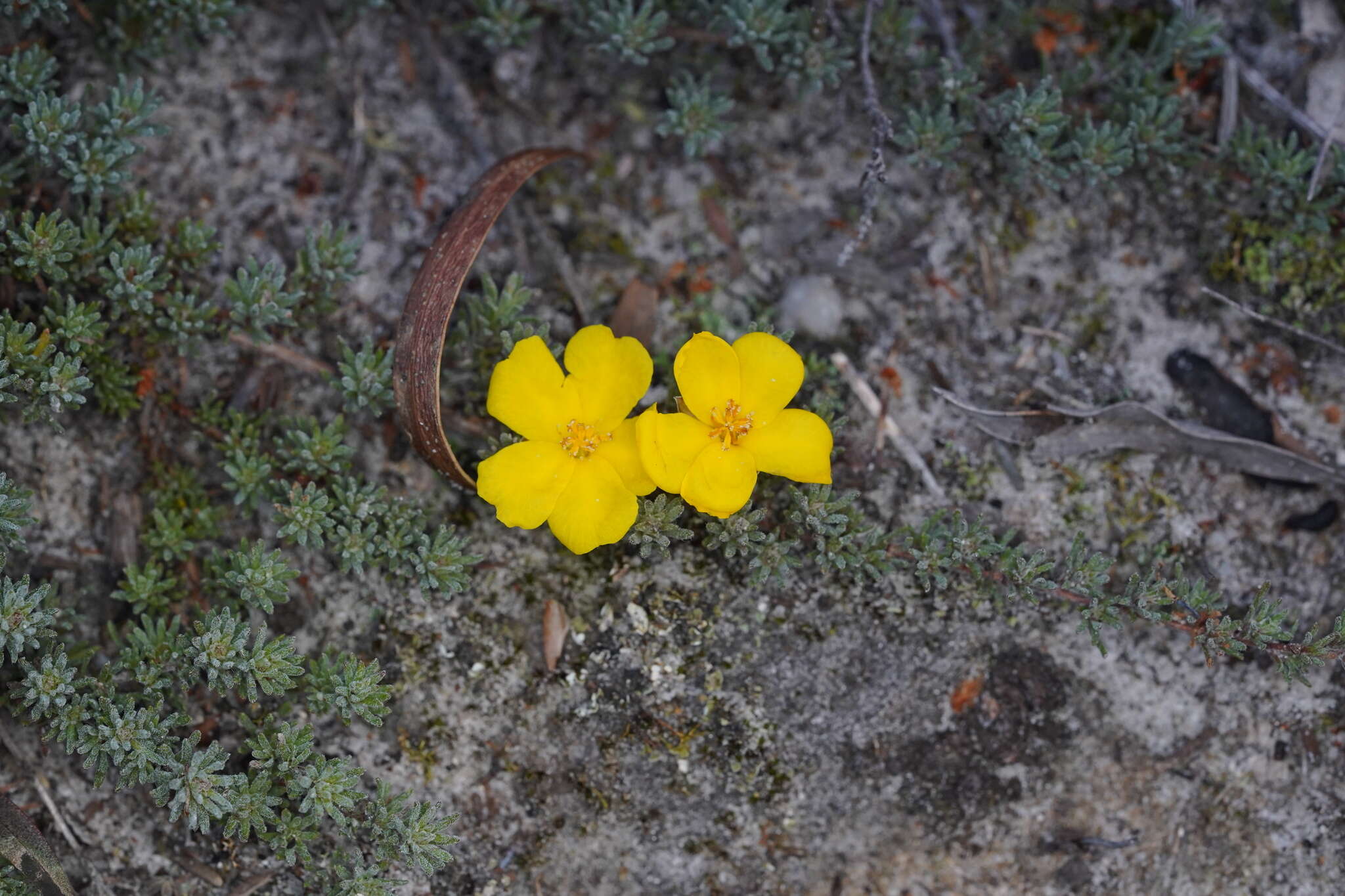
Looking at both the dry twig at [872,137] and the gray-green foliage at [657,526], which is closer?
the gray-green foliage at [657,526]

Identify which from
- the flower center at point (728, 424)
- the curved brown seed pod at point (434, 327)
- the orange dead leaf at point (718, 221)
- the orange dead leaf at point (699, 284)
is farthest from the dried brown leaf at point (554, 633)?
the orange dead leaf at point (718, 221)

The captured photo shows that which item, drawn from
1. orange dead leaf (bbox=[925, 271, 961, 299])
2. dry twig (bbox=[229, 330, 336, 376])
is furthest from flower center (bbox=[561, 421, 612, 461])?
orange dead leaf (bbox=[925, 271, 961, 299])

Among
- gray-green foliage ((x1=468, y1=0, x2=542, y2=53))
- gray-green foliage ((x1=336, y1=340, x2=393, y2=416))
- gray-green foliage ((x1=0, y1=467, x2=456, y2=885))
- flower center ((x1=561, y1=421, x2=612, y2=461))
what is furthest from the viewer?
gray-green foliage ((x1=468, y1=0, x2=542, y2=53))

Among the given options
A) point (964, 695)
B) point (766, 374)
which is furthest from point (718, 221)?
point (964, 695)

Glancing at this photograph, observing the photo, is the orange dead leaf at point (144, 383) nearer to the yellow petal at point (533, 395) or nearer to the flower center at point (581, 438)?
the yellow petal at point (533, 395)

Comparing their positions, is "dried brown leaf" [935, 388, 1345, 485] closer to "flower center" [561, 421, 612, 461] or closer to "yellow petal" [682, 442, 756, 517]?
"yellow petal" [682, 442, 756, 517]

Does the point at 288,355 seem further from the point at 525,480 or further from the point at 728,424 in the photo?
the point at 728,424

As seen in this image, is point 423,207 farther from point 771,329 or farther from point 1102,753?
point 1102,753
